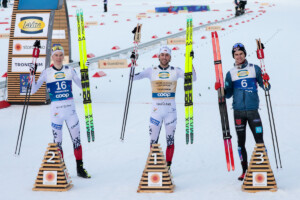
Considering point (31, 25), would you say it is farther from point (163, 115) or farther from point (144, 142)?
point (163, 115)

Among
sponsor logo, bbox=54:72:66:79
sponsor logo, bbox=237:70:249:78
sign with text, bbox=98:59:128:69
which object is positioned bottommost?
sponsor logo, bbox=237:70:249:78

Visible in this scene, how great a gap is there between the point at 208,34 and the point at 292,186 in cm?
2017

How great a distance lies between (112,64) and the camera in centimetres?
1800

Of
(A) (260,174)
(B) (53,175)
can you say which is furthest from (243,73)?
(B) (53,175)

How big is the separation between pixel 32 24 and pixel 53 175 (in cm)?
680

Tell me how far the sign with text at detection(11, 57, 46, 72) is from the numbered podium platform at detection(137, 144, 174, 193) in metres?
6.76

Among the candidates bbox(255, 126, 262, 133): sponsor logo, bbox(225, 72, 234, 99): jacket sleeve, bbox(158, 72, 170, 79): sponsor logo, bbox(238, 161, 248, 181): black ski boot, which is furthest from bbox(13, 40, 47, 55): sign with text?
bbox(255, 126, 262, 133): sponsor logo

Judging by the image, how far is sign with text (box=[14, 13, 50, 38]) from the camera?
12.8 m

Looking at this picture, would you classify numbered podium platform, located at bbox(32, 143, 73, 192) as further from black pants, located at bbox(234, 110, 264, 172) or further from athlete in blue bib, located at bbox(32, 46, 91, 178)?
black pants, located at bbox(234, 110, 264, 172)

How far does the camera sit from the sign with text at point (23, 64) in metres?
12.8

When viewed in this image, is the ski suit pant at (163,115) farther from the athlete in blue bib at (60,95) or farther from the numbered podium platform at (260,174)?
the numbered podium platform at (260,174)

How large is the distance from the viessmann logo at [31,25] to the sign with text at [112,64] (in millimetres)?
5047

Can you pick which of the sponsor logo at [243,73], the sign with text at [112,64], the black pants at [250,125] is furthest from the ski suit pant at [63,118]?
the sign with text at [112,64]

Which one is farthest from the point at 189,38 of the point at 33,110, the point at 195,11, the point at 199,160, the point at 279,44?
the point at 195,11
